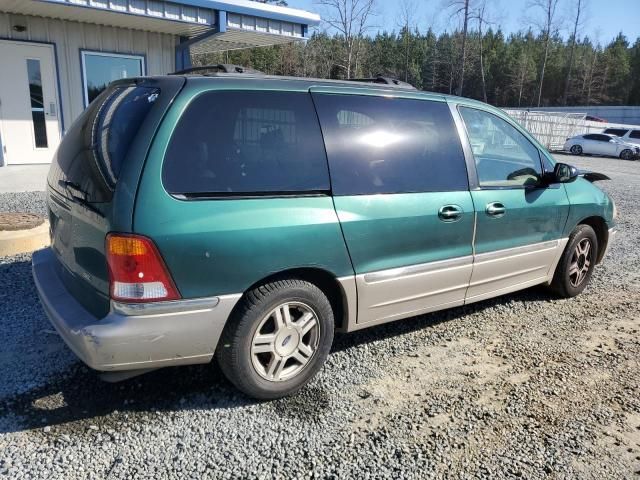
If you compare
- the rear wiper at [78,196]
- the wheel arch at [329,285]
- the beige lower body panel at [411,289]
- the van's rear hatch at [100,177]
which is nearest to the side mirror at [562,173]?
the beige lower body panel at [411,289]

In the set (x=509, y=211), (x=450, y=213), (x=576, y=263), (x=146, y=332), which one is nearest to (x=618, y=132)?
(x=576, y=263)

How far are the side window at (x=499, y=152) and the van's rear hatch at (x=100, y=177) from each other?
2271mm

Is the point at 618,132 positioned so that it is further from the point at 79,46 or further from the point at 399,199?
the point at 399,199

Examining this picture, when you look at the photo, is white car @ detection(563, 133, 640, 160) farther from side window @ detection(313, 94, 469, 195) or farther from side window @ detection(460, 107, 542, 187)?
side window @ detection(313, 94, 469, 195)

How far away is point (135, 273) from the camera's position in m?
2.48

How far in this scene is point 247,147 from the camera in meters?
2.84

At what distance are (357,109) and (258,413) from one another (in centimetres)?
195

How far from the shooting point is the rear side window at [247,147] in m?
2.64

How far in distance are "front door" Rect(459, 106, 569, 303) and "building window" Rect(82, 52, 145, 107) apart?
29.2 ft

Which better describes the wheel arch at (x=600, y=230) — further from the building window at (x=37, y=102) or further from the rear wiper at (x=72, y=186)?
the building window at (x=37, y=102)

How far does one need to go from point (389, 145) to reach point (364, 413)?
169 cm

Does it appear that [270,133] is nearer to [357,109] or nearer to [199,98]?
[199,98]

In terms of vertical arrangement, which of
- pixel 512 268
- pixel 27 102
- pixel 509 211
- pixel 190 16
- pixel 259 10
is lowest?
pixel 512 268

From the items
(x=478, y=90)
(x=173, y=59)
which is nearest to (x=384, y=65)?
(x=478, y=90)
